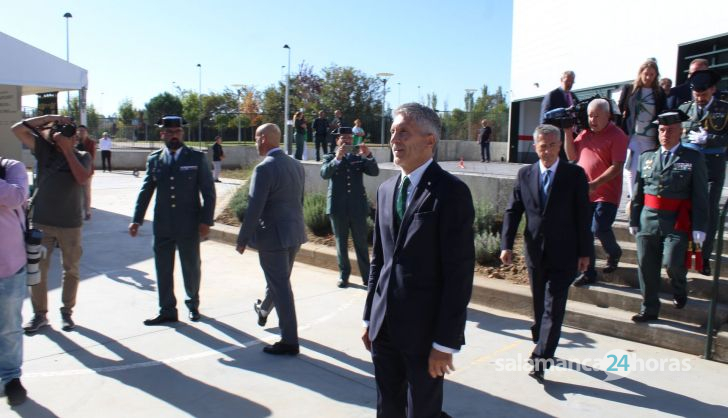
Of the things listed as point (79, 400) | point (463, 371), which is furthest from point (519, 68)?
point (79, 400)

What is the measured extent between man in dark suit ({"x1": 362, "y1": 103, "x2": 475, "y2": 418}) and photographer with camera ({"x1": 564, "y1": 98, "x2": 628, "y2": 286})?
295cm

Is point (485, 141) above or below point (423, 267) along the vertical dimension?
above

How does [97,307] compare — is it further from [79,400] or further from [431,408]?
[431,408]

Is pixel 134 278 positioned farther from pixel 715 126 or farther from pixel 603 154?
pixel 715 126

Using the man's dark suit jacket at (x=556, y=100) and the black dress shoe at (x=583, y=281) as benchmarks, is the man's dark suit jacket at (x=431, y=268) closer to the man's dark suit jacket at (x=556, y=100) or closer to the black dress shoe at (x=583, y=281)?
the black dress shoe at (x=583, y=281)

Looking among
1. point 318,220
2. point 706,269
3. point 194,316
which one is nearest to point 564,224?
point 706,269

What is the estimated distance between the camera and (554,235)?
14.5ft

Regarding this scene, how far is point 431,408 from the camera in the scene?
2.78 m

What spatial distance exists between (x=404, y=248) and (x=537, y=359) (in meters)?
2.26

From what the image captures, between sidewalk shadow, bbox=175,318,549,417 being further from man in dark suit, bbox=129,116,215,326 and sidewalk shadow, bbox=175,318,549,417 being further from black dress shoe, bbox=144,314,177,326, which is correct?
man in dark suit, bbox=129,116,215,326

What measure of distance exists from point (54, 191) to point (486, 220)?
17.8 ft

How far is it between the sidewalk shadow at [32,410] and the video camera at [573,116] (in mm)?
4804

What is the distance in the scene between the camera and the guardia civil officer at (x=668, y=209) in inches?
188

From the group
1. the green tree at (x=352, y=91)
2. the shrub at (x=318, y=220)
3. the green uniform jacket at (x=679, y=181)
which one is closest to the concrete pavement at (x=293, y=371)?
the green uniform jacket at (x=679, y=181)
